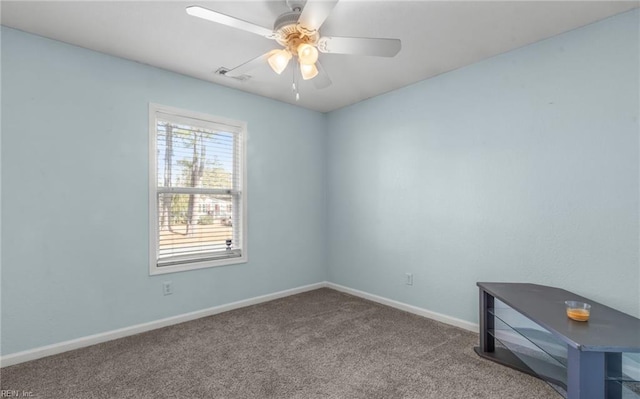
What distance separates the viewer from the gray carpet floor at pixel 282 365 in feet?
6.51

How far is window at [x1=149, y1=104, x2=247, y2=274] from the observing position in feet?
9.93

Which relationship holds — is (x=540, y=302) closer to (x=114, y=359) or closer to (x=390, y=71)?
(x=390, y=71)

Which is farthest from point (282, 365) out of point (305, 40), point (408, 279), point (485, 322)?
point (305, 40)

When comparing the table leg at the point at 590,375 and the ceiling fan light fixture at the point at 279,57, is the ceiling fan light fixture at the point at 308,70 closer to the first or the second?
the ceiling fan light fixture at the point at 279,57

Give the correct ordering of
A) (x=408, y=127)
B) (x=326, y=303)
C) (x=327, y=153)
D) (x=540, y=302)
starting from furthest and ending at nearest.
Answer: (x=327, y=153), (x=326, y=303), (x=408, y=127), (x=540, y=302)

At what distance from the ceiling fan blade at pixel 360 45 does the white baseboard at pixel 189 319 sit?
248 cm

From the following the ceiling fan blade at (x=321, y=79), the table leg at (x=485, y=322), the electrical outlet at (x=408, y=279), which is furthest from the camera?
the electrical outlet at (x=408, y=279)

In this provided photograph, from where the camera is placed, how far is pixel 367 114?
3.87m

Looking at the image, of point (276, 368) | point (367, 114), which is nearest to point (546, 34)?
point (367, 114)

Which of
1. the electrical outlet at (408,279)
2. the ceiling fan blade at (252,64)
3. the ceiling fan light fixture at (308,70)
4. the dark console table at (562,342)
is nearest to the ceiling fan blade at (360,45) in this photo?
the ceiling fan light fixture at (308,70)

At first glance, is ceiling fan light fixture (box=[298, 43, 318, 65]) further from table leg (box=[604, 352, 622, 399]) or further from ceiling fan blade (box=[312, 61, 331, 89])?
table leg (box=[604, 352, 622, 399])

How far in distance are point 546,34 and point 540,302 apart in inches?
77.7

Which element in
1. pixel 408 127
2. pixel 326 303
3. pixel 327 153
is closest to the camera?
pixel 408 127

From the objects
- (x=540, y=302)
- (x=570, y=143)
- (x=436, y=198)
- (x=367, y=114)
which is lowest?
(x=540, y=302)
